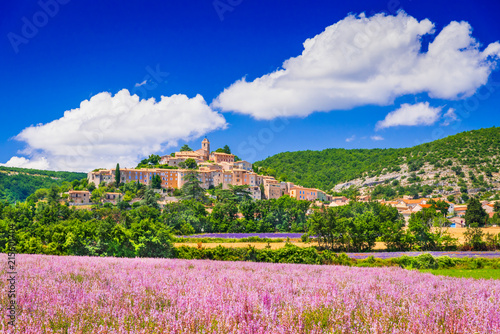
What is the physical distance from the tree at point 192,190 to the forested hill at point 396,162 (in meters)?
38.9

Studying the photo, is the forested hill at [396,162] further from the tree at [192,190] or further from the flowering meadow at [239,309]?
the flowering meadow at [239,309]

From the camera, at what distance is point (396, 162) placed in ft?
513

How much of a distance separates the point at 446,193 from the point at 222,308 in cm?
13486

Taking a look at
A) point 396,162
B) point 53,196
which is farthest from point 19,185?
point 396,162

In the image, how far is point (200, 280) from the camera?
4785 millimetres

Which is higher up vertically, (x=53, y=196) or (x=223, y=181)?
(x=223, y=181)

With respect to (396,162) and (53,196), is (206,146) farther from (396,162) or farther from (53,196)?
(396,162)

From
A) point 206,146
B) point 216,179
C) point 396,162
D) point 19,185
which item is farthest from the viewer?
point 396,162

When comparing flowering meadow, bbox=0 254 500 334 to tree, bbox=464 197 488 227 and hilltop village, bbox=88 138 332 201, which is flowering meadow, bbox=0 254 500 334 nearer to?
tree, bbox=464 197 488 227

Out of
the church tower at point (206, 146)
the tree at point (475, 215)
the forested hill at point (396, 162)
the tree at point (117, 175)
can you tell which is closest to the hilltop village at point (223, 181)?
the tree at point (117, 175)

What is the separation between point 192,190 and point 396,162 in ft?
348

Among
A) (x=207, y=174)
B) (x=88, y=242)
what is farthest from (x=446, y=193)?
(x=88, y=242)

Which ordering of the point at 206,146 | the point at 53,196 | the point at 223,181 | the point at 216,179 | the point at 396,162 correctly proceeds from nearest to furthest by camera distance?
the point at 53,196 → the point at 216,179 → the point at 223,181 → the point at 206,146 → the point at 396,162

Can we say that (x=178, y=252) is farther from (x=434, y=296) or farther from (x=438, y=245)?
(x=438, y=245)
